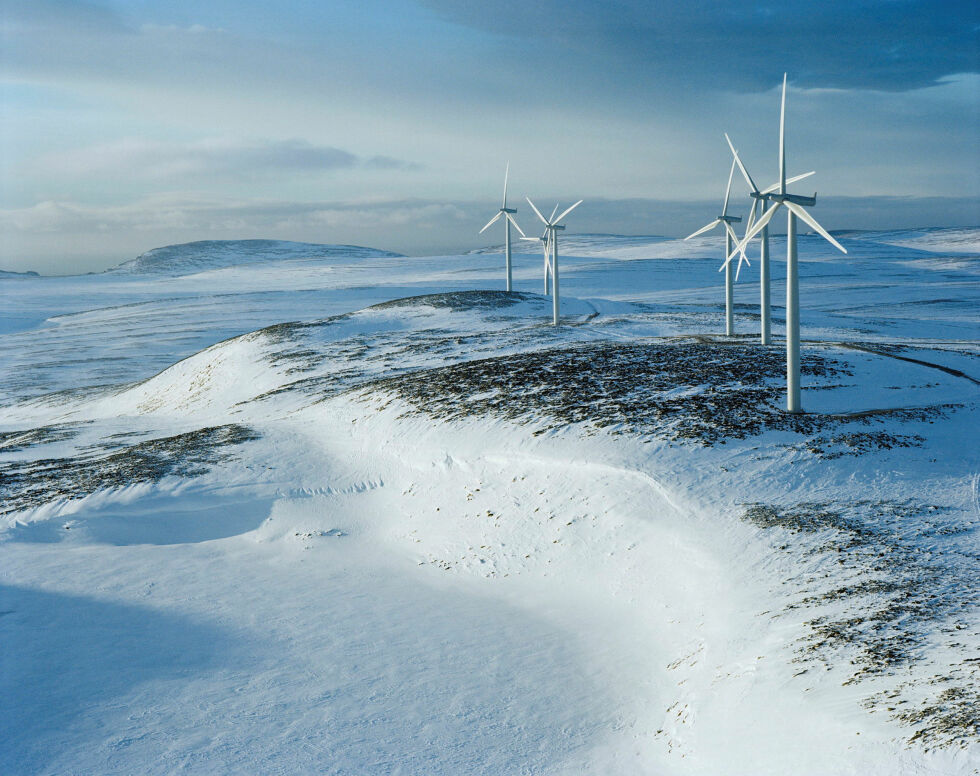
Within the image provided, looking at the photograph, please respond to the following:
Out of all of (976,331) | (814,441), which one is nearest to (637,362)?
(814,441)

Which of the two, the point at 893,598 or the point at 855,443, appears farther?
the point at 855,443

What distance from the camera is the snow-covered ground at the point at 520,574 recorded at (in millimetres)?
11211

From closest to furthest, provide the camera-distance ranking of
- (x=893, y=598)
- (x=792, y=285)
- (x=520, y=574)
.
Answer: (x=893, y=598) → (x=520, y=574) → (x=792, y=285)

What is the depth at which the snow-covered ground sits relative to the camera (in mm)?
11211

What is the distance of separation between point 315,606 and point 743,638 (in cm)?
885

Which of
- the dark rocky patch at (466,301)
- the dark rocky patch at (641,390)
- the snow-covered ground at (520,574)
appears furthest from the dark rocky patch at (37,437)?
the dark rocky patch at (466,301)

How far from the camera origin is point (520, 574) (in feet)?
57.8

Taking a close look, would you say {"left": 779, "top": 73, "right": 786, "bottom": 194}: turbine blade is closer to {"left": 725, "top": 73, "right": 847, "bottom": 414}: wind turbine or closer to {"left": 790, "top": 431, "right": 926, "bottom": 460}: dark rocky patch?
{"left": 725, "top": 73, "right": 847, "bottom": 414}: wind turbine

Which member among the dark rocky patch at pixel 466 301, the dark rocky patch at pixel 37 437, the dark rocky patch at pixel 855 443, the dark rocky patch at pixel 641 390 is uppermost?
the dark rocky patch at pixel 466 301

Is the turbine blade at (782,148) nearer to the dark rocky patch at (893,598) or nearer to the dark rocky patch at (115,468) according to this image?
the dark rocky patch at (893,598)

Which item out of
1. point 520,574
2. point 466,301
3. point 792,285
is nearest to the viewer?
point 520,574

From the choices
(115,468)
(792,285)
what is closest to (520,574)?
(792,285)

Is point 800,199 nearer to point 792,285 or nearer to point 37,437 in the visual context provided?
point 792,285

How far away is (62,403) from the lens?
5022 cm
